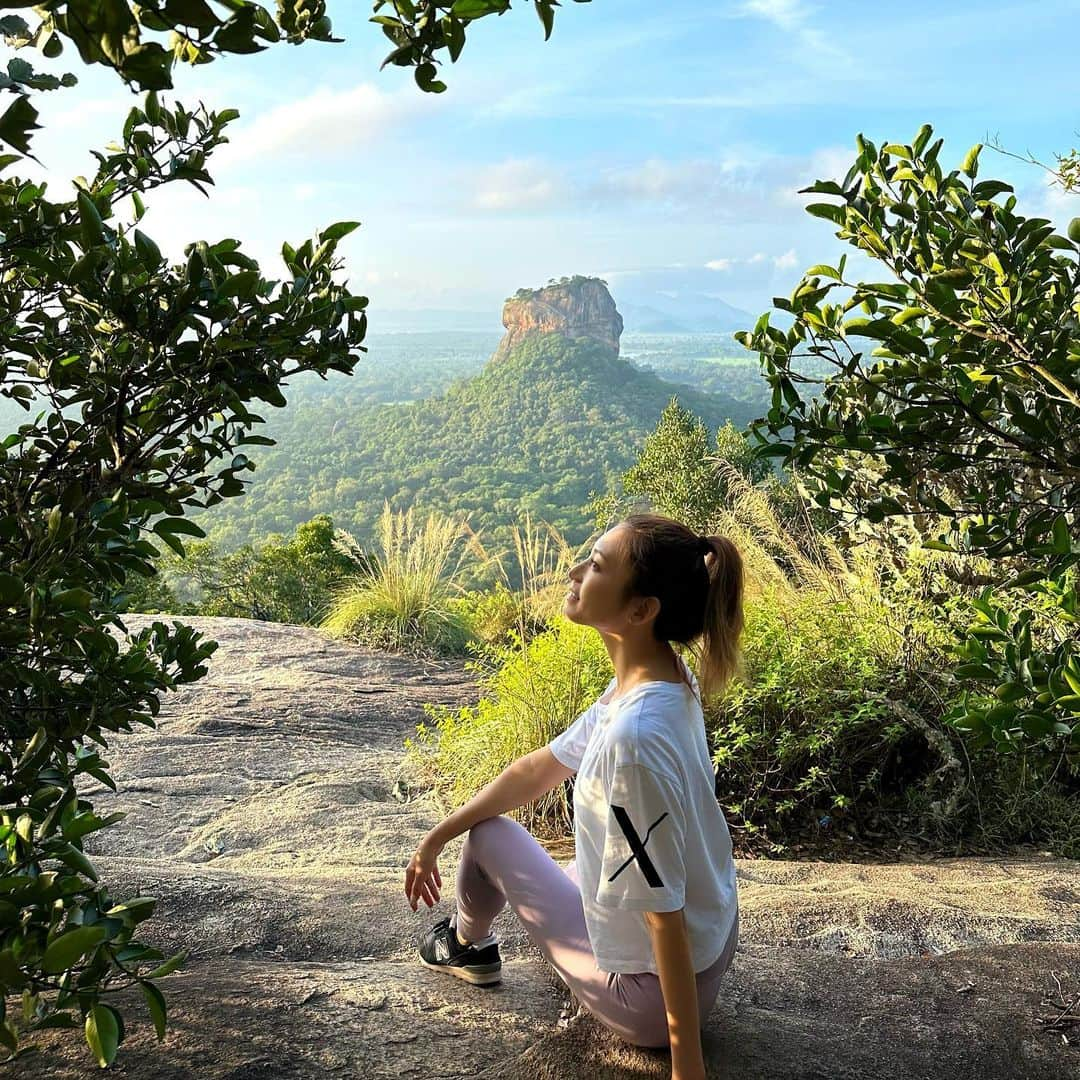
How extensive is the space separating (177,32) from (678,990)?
148 centimetres

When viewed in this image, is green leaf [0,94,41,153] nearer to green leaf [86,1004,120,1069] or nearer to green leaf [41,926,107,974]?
green leaf [41,926,107,974]

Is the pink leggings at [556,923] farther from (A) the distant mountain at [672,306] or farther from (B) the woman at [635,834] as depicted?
(A) the distant mountain at [672,306]

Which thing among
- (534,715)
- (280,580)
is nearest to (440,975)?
(534,715)

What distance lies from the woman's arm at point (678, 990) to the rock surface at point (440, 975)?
0.20 m

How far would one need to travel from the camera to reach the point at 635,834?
171cm

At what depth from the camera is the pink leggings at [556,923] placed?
185 centimetres

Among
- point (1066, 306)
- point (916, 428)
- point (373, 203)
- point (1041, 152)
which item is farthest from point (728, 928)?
point (373, 203)

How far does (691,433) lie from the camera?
14836 millimetres

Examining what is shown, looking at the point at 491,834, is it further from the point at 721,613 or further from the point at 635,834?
the point at 721,613

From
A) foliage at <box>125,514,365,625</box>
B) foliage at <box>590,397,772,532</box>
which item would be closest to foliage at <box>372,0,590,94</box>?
foliage at <box>125,514,365,625</box>

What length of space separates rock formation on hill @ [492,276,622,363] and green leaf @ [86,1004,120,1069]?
131 ft

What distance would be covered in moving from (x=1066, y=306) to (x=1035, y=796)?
2.66 metres

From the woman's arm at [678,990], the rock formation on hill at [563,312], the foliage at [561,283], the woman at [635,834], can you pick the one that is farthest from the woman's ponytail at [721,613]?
the foliage at [561,283]

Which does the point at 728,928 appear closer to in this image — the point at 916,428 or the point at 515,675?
the point at 916,428
